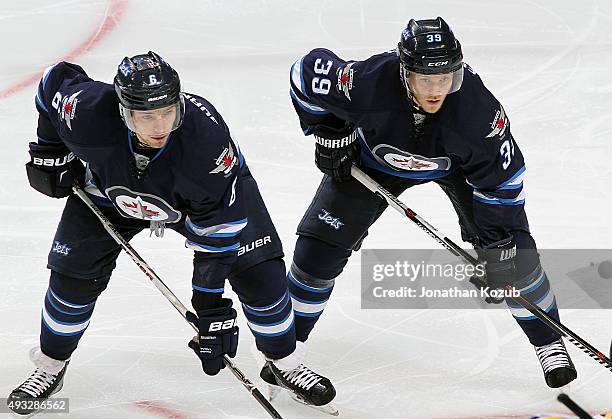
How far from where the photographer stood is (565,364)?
4.02 metres

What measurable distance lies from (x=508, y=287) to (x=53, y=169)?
→ 150 centimetres

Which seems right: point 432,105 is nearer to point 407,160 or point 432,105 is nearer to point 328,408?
point 407,160

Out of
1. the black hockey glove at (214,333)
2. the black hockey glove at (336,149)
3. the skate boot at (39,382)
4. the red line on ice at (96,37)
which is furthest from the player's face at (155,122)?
the red line on ice at (96,37)

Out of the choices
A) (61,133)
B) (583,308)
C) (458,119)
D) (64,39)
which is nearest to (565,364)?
(583,308)

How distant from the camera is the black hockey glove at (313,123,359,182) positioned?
3.92 metres

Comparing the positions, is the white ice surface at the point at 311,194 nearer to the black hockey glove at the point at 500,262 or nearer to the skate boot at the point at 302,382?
the skate boot at the point at 302,382

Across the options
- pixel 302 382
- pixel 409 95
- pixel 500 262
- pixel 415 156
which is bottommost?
pixel 302 382

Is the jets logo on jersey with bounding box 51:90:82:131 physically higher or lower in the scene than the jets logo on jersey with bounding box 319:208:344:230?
higher

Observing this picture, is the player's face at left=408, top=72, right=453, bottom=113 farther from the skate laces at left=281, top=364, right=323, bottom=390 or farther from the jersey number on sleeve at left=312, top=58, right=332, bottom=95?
the skate laces at left=281, top=364, right=323, bottom=390

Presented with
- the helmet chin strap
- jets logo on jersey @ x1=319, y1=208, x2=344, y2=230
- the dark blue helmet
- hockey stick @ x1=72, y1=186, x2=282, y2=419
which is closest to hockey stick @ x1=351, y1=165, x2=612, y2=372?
jets logo on jersey @ x1=319, y1=208, x2=344, y2=230

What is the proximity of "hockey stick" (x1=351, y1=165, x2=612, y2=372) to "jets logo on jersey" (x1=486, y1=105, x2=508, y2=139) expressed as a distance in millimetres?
430

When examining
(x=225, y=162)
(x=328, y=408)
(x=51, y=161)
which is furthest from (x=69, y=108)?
(x=328, y=408)

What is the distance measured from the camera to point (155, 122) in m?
3.32

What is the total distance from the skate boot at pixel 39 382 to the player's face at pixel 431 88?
146 cm
